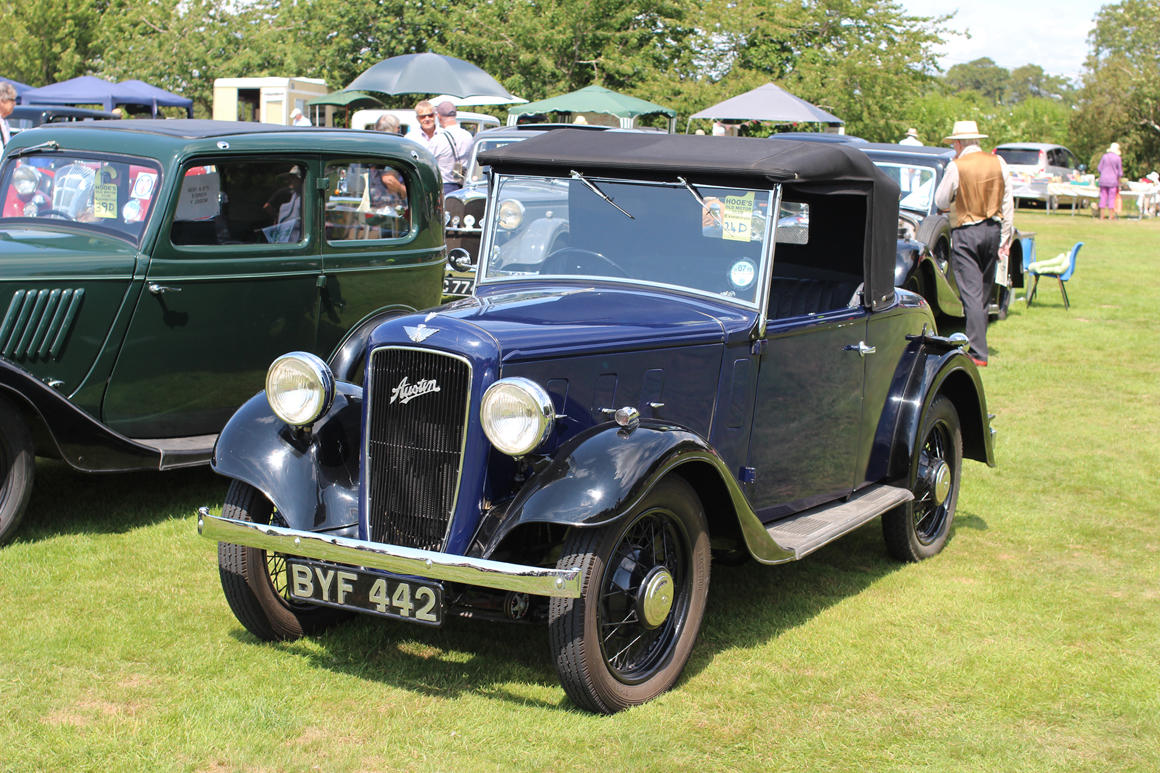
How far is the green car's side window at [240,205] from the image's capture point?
5535 mm

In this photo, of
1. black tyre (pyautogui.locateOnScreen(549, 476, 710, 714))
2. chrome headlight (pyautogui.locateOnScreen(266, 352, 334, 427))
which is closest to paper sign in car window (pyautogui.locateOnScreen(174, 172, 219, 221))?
chrome headlight (pyautogui.locateOnScreen(266, 352, 334, 427))

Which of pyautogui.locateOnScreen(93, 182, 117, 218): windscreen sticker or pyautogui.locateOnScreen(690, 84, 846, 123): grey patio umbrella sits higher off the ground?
pyautogui.locateOnScreen(690, 84, 846, 123): grey patio umbrella

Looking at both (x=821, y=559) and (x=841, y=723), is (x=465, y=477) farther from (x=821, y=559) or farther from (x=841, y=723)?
(x=821, y=559)

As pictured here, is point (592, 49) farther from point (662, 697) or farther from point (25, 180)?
point (662, 697)

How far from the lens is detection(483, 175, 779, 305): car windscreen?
164 inches

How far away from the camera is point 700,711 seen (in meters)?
3.58

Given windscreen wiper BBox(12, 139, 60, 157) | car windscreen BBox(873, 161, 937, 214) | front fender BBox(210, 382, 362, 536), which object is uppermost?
car windscreen BBox(873, 161, 937, 214)

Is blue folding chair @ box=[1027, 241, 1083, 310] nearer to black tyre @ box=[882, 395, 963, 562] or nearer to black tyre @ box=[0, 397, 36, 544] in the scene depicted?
black tyre @ box=[882, 395, 963, 562]

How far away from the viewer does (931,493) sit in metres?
5.23

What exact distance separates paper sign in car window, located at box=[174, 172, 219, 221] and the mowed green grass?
1.52 m

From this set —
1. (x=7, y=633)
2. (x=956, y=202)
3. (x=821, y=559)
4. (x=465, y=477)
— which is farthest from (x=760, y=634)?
(x=956, y=202)

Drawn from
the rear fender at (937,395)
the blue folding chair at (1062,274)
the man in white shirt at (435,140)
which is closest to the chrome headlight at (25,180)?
the rear fender at (937,395)

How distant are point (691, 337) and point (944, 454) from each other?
225 cm

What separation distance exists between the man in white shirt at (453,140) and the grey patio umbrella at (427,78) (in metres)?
4.38
